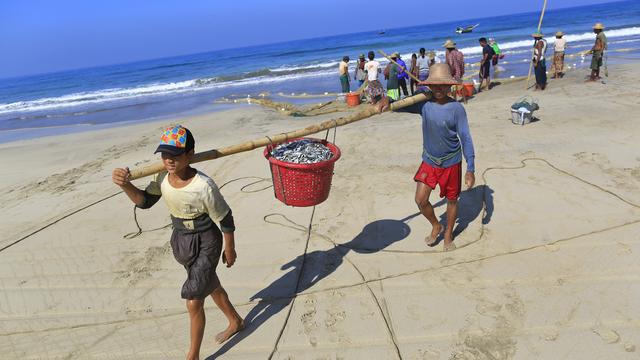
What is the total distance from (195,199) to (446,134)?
2.30 meters

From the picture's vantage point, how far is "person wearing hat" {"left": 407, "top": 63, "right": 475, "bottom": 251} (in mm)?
3555

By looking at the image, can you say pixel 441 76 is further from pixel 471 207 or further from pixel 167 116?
pixel 167 116

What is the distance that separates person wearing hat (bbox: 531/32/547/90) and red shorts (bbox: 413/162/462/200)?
909cm

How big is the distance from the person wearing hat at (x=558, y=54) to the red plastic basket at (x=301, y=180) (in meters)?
12.6

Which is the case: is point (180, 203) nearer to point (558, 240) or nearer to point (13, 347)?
point (13, 347)

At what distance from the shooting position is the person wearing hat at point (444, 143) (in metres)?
3.55

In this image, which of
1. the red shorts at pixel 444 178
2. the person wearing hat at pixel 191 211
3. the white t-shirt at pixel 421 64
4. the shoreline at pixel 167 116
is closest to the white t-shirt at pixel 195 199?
the person wearing hat at pixel 191 211

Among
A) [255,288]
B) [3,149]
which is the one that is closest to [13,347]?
[255,288]

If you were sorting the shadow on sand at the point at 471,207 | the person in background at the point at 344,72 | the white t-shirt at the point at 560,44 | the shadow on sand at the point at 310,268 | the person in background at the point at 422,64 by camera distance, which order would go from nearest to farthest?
the shadow on sand at the point at 310,268 → the shadow on sand at the point at 471,207 → the person in background at the point at 422,64 → the white t-shirt at the point at 560,44 → the person in background at the point at 344,72

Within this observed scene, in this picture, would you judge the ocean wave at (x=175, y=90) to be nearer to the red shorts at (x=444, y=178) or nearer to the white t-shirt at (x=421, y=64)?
the white t-shirt at (x=421, y=64)

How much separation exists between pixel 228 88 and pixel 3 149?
12620 mm

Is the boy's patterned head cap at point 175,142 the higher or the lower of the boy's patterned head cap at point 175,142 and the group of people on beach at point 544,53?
the higher

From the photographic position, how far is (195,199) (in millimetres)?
2523

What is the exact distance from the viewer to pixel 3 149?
1127 cm
